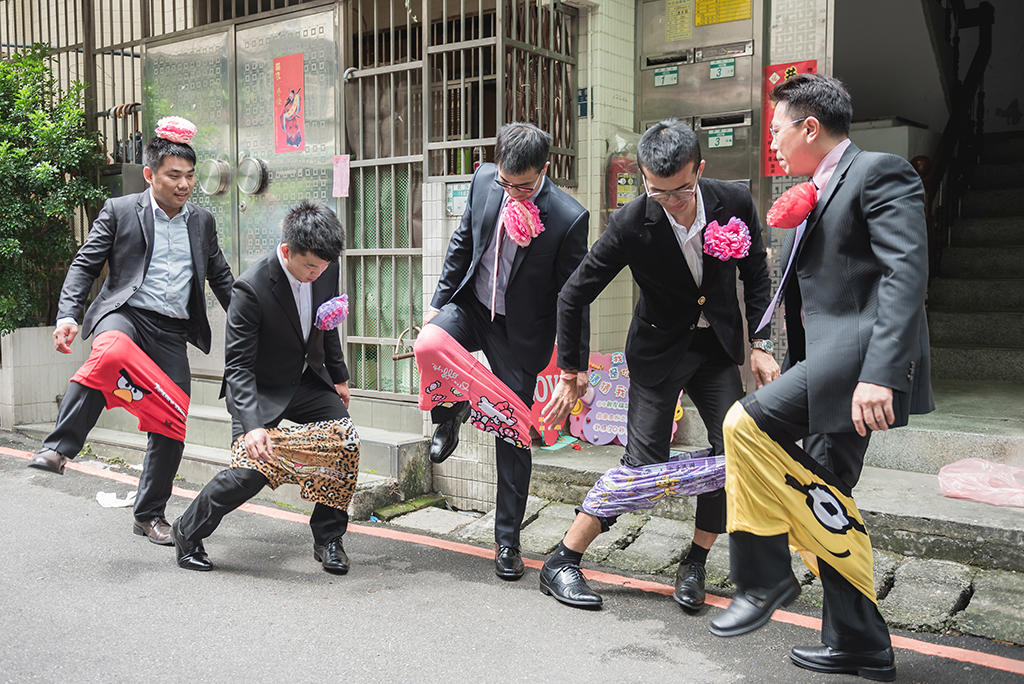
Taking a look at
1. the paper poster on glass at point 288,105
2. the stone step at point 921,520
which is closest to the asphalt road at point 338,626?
the stone step at point 921,520

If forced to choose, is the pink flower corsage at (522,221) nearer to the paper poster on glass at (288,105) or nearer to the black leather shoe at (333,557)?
the black leather shoe at (333,557)

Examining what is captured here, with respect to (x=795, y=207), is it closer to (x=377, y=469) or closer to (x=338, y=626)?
(x=338, y=626)

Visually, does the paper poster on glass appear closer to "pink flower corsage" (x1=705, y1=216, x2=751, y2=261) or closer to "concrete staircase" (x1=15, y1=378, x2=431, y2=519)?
"concrete staircase" (x1=15, y1=378, x2=431, y2=519)

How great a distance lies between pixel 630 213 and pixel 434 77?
3.27 metres

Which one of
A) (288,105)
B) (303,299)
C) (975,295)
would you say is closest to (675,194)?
(303,299)

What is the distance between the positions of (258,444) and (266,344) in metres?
0.56

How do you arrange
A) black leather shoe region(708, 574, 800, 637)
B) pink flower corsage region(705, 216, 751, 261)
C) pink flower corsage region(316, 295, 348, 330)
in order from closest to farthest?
black leather shoe region(708, 574, 800, 637)
pink flower corsage region(705, 216, 751, 261)
pink flower corsage region(316, 295, 348, 330)

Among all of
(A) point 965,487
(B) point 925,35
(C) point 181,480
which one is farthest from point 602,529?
(B) point 925,35

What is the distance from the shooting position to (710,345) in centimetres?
433

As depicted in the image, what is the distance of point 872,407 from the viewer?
309 centimetres

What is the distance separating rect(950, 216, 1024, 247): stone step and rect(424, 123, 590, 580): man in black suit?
19.7 ft

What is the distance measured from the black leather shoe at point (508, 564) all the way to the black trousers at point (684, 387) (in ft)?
2.89

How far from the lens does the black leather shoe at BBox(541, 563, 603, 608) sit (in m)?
4.34

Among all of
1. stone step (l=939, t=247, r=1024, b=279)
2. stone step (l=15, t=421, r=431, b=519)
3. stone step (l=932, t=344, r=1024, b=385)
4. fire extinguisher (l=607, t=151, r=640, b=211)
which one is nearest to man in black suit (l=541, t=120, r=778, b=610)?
stone step (l=15, t=421, r=431, b=519)
